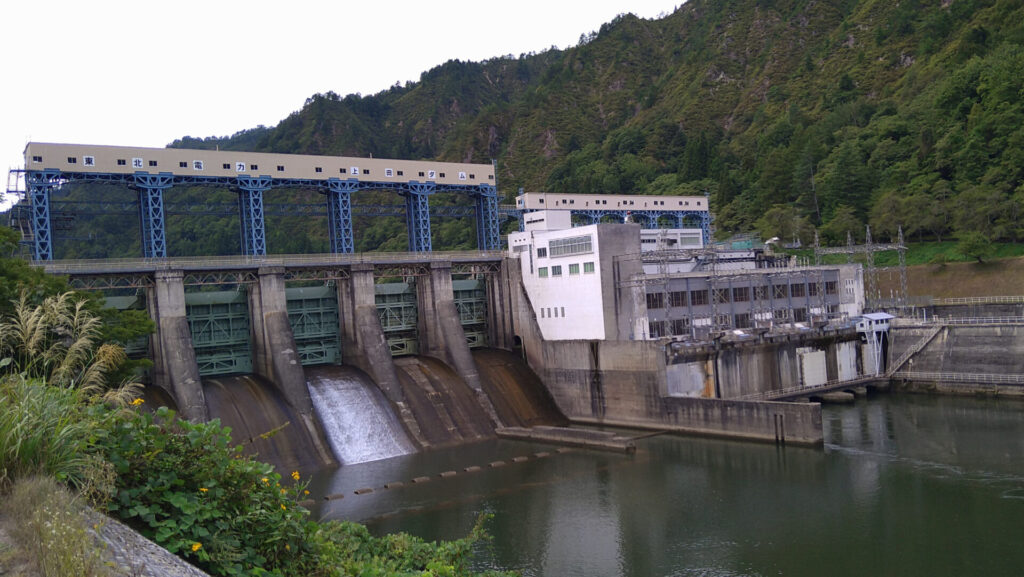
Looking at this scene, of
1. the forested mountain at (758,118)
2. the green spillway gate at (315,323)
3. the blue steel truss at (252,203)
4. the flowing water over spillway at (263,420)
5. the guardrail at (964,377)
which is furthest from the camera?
the forested mountain at (758,118)

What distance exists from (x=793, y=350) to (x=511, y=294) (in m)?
15.6

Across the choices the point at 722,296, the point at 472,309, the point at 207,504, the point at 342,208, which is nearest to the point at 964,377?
the point at 722,296

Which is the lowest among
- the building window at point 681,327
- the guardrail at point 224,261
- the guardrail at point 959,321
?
the guardrail at point 959,321

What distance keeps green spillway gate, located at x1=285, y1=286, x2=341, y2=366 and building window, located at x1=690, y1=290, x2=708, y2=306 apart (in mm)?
18471

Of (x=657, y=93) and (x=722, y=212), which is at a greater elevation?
(x=657, y=93)

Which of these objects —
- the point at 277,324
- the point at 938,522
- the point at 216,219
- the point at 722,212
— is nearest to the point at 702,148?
the point at 722,212

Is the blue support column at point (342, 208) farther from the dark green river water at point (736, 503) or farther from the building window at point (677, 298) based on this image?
the building window at point (677, 298)

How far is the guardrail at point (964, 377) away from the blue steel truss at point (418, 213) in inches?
1090

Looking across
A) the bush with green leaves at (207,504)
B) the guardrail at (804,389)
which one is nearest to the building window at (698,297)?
the guardrail at (804,389)

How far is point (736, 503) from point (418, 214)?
27447 mm

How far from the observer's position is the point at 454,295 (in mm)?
44188

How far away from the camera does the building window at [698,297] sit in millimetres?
40594

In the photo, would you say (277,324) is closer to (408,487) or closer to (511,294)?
(408,487)

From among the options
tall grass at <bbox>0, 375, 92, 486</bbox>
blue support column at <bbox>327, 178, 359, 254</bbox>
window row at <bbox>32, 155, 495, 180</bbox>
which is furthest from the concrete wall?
tall grass at <bbox>0, 375, 92, 486</bbox>
